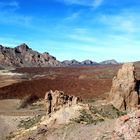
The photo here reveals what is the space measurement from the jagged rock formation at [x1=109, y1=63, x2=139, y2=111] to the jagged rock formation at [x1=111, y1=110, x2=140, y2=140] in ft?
63.5

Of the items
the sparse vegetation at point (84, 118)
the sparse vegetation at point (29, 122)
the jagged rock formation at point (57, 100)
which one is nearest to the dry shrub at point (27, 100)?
the sparse vegetation at point (29, 122)

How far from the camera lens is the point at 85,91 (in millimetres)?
75688

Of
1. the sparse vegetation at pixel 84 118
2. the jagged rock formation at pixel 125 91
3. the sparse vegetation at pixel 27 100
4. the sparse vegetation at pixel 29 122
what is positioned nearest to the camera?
the sparse vegetation at pixel 84 118

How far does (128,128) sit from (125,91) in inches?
839

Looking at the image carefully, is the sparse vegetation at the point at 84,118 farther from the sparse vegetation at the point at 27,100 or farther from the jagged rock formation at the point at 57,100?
the sparse vegetation at the point at 27,100

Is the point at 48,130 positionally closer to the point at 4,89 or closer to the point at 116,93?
the point at 116,93

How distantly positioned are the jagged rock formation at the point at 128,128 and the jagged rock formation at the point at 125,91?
19350 mm

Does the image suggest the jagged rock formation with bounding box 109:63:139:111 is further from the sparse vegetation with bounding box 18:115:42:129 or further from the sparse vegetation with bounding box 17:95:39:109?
the sparse vegetation with bounding box 17:95:39:109

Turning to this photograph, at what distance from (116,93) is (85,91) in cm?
3524

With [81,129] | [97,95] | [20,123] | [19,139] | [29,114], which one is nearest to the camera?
A: [81,129]

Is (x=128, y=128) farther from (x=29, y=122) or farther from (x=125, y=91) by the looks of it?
(x=29, y=122)

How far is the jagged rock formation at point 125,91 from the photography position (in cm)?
3934

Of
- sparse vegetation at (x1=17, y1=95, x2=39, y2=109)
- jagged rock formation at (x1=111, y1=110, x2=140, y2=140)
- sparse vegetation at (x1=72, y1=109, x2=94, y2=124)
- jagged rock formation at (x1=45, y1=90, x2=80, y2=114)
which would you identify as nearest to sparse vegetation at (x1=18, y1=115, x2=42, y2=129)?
jagged rock formation at (x1=45, y1=90, x2=80, y2=114)

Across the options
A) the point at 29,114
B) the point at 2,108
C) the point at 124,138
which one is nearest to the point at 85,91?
the point at 2,108
